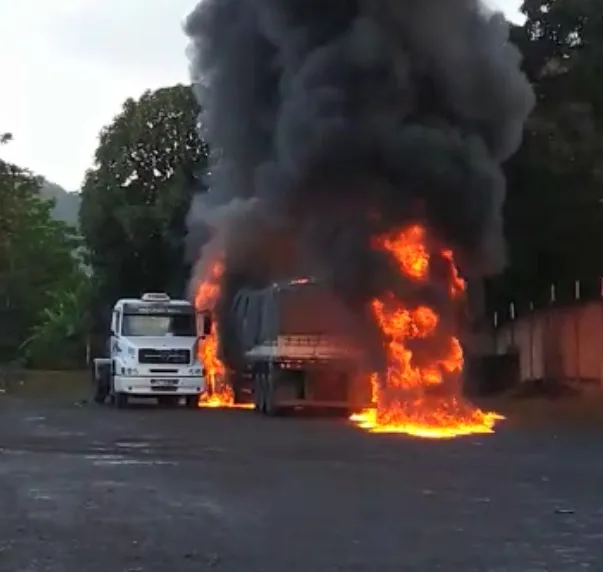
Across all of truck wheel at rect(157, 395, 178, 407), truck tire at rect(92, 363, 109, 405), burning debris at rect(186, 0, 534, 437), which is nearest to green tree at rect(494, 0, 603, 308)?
burning debris at rect(186, 0, 534, 437)

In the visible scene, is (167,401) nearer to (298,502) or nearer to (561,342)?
(561,342)

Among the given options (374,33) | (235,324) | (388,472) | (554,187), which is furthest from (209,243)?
(388,472)

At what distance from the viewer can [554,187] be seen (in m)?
36.6

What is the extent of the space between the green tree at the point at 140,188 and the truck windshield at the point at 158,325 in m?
17.4

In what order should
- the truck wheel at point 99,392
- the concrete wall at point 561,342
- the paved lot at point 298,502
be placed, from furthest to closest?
the truck wheel at point 99,392
the concrete wall at point 561,342
the paved lot at point 298,502

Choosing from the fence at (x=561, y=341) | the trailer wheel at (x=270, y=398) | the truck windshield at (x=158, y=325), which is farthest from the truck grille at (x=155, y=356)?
the fence at (x=561, y=341)

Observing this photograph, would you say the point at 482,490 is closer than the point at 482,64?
Yes

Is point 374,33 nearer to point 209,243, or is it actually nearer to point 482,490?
point 209,243

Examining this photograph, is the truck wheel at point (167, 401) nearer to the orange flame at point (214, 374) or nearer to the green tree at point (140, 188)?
the orange flame at point (214, 374)

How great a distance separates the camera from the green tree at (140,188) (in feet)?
173

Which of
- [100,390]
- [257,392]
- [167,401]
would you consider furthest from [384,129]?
[100,390]

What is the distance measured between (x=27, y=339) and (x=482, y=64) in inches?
1879

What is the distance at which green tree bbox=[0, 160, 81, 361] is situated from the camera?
7431 cm

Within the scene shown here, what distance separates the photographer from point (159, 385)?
110 feet
